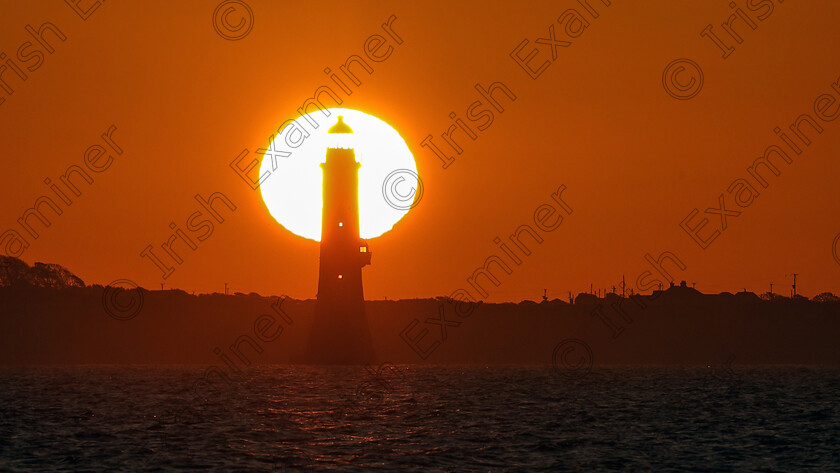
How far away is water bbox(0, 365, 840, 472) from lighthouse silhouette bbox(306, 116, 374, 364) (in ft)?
9.39

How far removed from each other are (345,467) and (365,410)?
1002 inches

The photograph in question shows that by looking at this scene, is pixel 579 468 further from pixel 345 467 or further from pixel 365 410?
pixel 365 410

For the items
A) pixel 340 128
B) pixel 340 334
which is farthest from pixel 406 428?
pixel 340 128

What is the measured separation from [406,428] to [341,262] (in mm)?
35396

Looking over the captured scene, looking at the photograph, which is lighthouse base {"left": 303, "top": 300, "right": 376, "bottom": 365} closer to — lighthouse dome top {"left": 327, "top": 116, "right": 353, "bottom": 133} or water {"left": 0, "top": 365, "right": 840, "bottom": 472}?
water {"left": 0, "top": 365, "right": 840, "bottom": 472}

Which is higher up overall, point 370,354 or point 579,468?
point 370,354

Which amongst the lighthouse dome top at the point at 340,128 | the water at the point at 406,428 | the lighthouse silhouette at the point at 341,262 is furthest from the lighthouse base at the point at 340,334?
the lighthouse dome top at the point at 340,128

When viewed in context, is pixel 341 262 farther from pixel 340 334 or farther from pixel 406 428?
pixel 406 428

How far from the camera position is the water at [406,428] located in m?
46.3

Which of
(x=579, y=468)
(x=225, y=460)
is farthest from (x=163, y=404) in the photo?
(x=579, y=468)

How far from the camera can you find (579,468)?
4484cm

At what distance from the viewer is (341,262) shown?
93.8 meters

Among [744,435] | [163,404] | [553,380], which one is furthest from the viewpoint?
[553,380]

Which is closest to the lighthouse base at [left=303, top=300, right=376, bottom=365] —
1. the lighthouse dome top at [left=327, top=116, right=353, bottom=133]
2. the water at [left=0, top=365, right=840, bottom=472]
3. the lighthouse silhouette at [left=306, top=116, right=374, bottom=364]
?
the lighthouse silhouette at [left=306, top=116, right=374, bottom=364]
